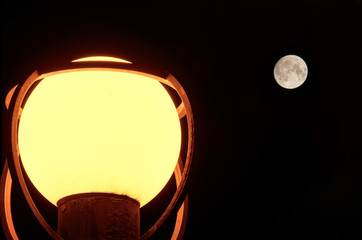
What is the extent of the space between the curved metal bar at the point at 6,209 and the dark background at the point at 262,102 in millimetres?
2448

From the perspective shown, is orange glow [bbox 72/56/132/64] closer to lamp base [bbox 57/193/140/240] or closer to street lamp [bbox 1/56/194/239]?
street lamp [bbox 1/56/194/239]

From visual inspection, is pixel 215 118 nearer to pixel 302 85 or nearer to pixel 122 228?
pixel 302 85

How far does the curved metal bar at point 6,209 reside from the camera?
1.25 m

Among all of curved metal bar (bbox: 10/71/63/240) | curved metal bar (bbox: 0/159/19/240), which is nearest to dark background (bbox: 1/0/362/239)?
curved metal bar (bbox: 0/159/19/240)

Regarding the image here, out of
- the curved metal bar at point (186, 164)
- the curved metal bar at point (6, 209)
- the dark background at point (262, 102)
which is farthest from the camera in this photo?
the dark background at point (262, 102)

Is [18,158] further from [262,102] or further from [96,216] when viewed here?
[262,102]

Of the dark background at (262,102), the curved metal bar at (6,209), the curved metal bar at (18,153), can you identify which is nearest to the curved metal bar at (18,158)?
the curved metal bar at (18,153)

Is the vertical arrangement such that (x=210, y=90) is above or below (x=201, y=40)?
below

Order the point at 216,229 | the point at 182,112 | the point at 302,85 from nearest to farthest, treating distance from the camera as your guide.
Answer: the point at 182,112 → the point at 216,229 → the point at 302,85

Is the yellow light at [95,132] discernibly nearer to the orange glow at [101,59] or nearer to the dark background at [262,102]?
the orange glow at [101,59]

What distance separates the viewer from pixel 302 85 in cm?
476

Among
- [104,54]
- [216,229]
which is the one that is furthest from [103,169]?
[216,229]

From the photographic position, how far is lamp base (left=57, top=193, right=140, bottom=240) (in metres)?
1.20

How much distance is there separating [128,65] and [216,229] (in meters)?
3.06
